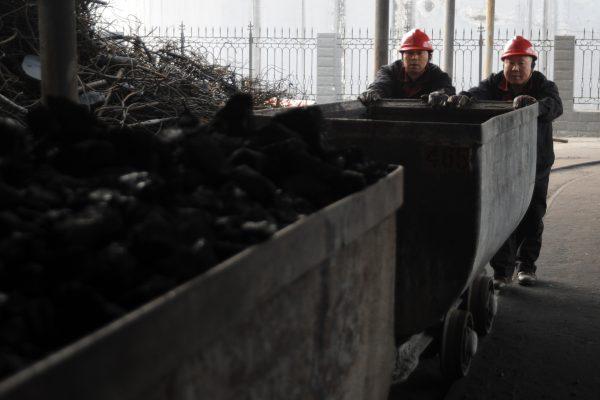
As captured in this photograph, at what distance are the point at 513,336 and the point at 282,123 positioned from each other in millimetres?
3115

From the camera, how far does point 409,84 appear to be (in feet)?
21.8

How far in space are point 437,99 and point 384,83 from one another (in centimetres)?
77

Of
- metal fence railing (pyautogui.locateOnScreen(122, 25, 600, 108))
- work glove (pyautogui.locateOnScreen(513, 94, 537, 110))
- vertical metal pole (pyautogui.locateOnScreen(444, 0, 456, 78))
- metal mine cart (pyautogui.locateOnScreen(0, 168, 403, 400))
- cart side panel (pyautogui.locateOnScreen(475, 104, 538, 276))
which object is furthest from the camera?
vertical metal pole (pyautogui.locateOnScreen(444, 0, 456, 78))

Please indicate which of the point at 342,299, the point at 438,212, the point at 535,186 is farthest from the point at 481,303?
the point at 342,299

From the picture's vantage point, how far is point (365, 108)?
6.21 metres

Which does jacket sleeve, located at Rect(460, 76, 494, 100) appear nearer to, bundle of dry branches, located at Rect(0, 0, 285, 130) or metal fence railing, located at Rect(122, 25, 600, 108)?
bundle of dry branches, located at Rect(0, 0, 285, 130)

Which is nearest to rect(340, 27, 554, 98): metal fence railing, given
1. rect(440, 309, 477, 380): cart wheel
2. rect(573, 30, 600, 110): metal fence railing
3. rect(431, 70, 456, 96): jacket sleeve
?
rect(573, 30, 600, 110): metal fence railing

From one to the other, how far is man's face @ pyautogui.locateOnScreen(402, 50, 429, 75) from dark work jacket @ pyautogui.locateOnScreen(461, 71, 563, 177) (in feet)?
1.36

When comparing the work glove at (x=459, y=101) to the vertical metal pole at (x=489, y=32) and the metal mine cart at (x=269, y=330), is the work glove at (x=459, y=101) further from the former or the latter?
the vertical metal pole at (x=489, y=32)

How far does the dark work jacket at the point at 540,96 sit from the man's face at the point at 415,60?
0.41 meters

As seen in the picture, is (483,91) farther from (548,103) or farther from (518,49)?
(548,103)

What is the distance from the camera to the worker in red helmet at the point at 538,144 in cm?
631

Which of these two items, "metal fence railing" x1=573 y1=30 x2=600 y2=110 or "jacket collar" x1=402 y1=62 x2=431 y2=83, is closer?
"jacket collar" x1=402 y1=62 x2=431 y2=83

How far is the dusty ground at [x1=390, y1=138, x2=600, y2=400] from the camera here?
4312 mm
